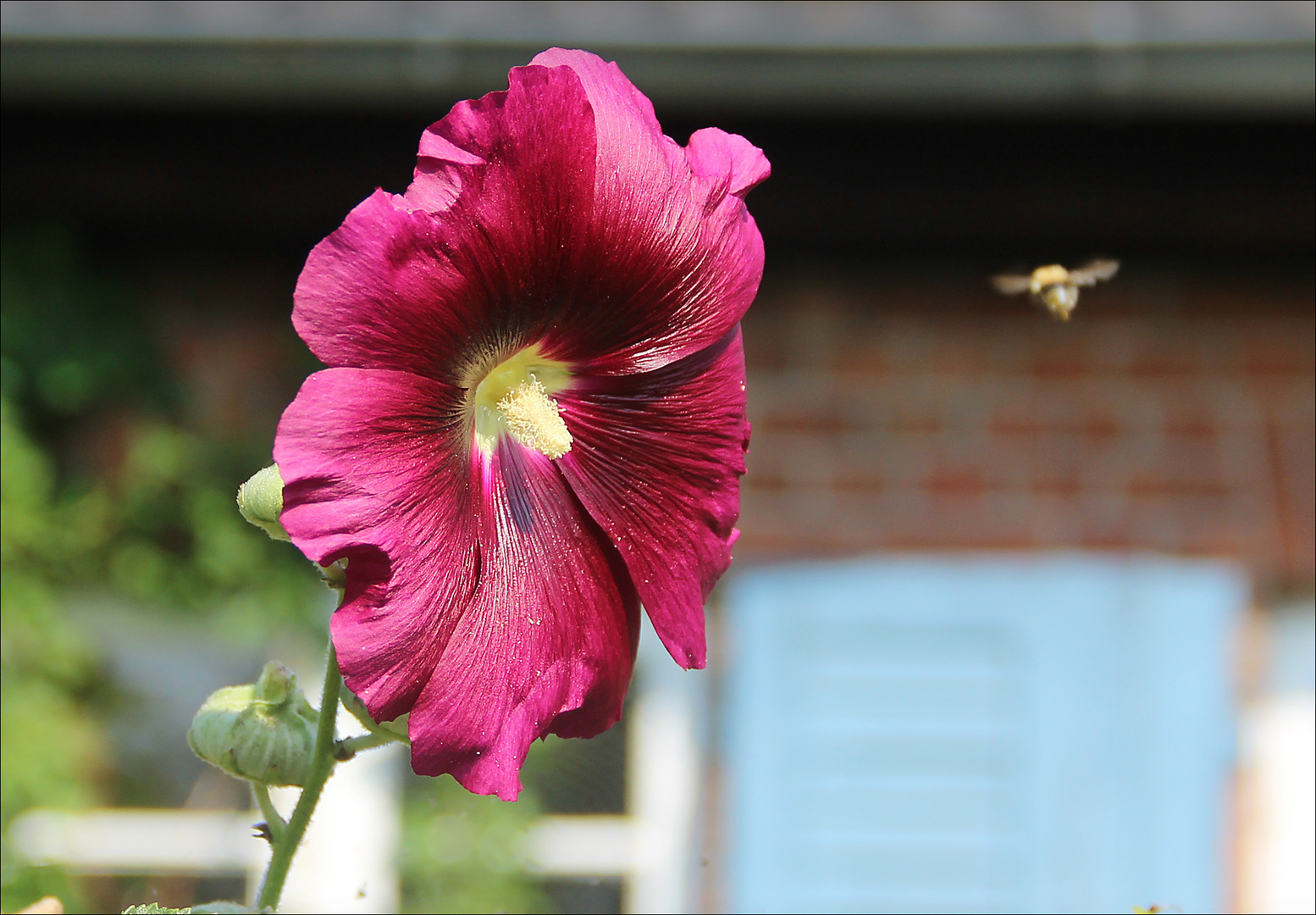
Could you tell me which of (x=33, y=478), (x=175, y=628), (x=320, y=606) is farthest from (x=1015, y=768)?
(x=33, y=478)

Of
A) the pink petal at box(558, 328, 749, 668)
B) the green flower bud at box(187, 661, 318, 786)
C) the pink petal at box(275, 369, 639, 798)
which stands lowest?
the green flower bud at box(187, 661, 318, 786)

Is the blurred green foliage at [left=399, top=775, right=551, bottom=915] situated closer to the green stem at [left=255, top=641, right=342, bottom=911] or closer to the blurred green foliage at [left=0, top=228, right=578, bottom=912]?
the blurred green foliage at [left=0, top=228, right=578, bottom=912]

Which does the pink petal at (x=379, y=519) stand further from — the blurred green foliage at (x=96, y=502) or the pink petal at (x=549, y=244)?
the blurred green foliage at (x=96, y=502)

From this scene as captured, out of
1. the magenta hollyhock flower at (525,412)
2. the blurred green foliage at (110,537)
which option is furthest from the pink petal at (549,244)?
the blurred green foliage at (110,537)

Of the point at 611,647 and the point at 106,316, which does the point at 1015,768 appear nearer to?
the point at 106,316

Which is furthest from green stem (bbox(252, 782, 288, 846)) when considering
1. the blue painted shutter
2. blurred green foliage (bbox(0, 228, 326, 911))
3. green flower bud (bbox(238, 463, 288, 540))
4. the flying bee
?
the blue painted shutter

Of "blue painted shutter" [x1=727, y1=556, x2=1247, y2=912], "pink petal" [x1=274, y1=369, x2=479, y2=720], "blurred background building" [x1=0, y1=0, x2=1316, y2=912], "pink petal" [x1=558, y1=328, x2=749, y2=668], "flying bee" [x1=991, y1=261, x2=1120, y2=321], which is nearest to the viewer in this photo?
"pink petal" [x1=274, y1=369, x2=479, y2=720]

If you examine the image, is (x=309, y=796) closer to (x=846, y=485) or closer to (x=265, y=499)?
(x=265, y=499)
